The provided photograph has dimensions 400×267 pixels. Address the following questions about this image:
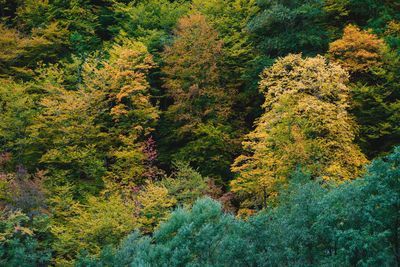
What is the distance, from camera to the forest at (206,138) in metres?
9.86

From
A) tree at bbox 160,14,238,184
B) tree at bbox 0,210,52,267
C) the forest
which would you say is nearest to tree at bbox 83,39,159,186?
the forest

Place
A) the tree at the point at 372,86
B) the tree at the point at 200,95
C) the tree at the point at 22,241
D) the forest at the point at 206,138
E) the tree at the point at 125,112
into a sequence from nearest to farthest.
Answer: the forest at the point at 206,138, the tree at the point at 22,241, the tree at the point at 372,86, the tree at the point at 125,112, the tree at the point at 200,95

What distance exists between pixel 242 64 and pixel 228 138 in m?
6.81

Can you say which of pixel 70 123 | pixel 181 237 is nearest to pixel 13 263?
pixel 181 237

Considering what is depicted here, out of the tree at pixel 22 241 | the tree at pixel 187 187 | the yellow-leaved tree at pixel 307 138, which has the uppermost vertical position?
the yellow-leaved tree at pixel 307 138

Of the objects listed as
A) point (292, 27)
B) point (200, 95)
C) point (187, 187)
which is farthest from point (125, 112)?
point (292, 27)

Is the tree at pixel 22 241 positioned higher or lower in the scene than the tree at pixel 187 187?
higher

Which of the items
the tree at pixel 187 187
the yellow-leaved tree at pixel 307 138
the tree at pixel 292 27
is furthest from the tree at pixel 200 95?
the yellow-leaved tree at pixel 307 138

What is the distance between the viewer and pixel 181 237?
10492mm

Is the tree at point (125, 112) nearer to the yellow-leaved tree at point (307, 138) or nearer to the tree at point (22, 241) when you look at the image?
the tree at point (22, 241)

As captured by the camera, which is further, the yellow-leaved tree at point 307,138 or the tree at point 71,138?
the tree at point 71,138

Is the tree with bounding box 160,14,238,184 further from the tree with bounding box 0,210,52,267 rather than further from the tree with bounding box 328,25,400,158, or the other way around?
the tree with bounding box 0,210,52,267

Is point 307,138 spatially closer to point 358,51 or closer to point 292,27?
point 358,51

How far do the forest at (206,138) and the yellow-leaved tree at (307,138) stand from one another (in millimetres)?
102
